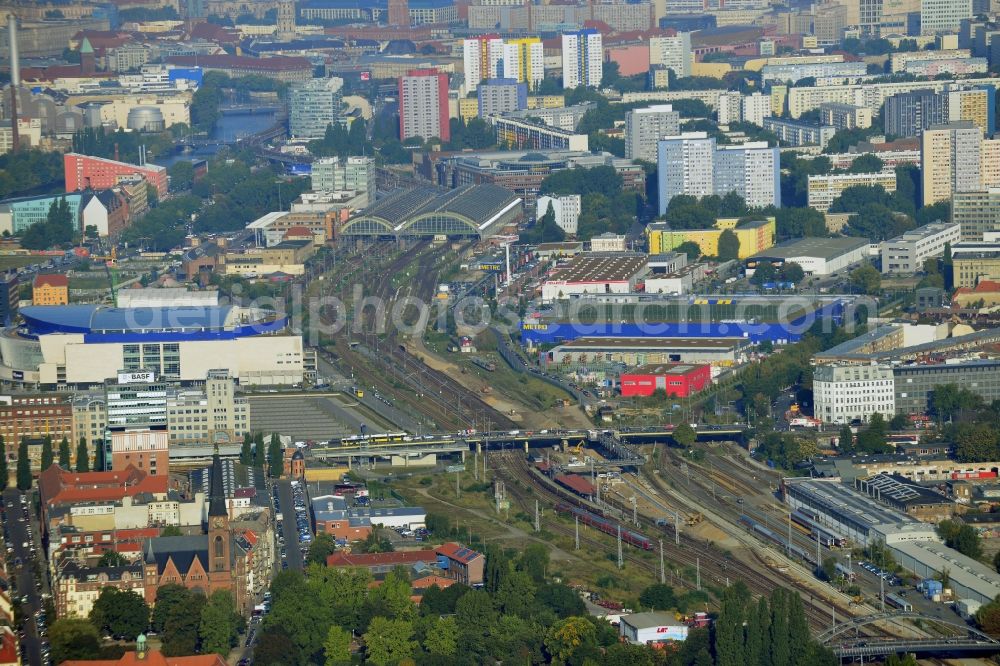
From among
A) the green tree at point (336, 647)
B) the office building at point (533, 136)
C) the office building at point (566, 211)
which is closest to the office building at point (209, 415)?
the green tree at point (336, 647)

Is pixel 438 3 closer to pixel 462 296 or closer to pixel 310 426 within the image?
pixel 462 296

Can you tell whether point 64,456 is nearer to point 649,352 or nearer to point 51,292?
point 649,352

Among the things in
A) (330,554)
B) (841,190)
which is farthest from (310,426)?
(841,190)

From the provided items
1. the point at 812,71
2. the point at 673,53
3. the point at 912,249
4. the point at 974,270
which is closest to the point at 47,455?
the point at 974,270

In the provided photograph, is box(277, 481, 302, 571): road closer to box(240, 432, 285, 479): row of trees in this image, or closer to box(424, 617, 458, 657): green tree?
box(240, 432, 285, 479): row of trees

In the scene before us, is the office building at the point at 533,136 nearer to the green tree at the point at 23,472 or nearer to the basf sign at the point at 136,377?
the basf sign at the point at 136,377
